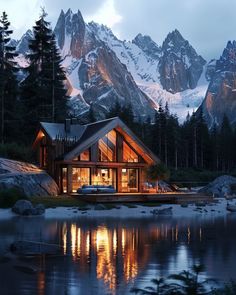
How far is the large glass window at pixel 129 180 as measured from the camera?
40219mm

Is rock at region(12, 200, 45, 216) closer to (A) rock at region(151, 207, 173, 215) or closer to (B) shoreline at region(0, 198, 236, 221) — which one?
(B) shoreline at region(0, 198, 236, 221)

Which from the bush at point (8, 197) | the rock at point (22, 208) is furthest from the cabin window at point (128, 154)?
the rock at point (22, 208)

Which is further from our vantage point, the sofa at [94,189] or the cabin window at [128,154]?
the cabin window at [128,154]

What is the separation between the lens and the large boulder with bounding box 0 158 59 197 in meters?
30.1

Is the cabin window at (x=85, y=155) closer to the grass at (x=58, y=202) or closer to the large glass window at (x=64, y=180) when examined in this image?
the large glass window at (x=64, y=180)

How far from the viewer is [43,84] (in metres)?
52.2

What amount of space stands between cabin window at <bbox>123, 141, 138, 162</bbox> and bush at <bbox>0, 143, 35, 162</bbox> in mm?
7129

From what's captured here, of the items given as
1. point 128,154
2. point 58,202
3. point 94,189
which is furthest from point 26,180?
point 128,154

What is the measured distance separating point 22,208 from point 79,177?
13.7m

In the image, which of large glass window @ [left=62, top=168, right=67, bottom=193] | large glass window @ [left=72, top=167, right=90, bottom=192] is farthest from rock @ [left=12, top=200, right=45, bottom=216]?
large glass window @ [left=72, top=167, right=90, bottom=192]

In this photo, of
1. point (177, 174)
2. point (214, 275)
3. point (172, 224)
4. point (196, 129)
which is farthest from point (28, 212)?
point (196, 129)

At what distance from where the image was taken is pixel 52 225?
19781 millimetres

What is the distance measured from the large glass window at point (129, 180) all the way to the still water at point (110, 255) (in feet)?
62.4

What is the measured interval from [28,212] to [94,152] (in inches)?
566
